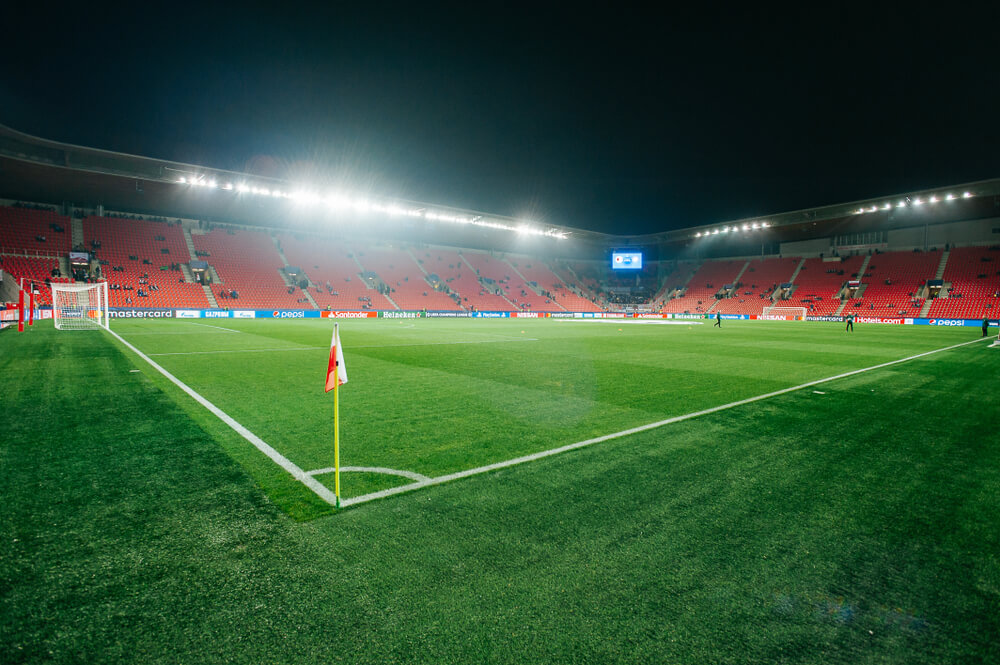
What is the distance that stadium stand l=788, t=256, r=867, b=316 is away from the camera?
50806mm

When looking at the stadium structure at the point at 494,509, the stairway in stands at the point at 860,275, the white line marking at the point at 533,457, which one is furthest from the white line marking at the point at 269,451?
the stairway in stands at the point at 860,275

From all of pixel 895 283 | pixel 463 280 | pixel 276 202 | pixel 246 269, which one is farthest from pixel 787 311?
pixel 246 269

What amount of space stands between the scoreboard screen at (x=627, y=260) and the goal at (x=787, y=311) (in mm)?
17230

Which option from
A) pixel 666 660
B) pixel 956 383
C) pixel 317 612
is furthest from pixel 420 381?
pixel 956 383

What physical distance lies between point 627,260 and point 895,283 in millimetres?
29127

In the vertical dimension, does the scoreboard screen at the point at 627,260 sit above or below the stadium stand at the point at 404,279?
above

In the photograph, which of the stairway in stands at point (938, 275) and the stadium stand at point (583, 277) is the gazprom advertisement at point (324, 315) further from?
the stadium stand at point (583, 277)

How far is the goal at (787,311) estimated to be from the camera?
50250mm

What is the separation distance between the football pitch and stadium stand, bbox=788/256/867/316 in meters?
52.7

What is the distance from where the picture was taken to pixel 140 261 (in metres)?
40.7

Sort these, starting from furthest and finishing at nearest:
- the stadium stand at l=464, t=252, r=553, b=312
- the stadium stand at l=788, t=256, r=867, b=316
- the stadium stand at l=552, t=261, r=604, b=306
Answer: the stadium stand at l=552, t=261, r=604, b=306 → the stadium stand at l=464, t=252, r=553, b=312 → the stadium stand at l=788, t=256, r=867, b=316

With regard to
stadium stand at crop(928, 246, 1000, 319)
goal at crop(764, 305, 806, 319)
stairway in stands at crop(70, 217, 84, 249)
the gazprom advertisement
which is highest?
stairway in stands at crop(70, 217, 84, 249)

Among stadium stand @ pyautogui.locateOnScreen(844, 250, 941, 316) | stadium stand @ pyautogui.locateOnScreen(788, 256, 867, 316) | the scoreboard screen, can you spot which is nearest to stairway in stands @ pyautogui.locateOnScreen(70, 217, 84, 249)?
the scoreboard screen

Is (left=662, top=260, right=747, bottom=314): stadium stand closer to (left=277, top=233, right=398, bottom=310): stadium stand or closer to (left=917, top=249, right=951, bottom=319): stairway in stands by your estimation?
(left=917, top=249, right=951, bottom=319): stairway in stands
